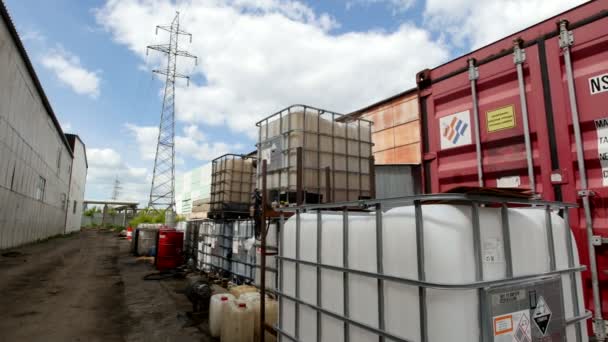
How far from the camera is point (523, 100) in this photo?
3.29 meters

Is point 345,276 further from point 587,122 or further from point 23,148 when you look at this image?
point 23,148

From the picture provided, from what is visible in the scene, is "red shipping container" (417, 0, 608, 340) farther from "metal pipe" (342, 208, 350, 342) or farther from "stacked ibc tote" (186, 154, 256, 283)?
"stacked ibc tote" (186, 154, 256, 283)

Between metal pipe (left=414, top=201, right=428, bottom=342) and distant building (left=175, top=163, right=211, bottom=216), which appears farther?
distant building (left=175, top=163, right=211, bottom=216)

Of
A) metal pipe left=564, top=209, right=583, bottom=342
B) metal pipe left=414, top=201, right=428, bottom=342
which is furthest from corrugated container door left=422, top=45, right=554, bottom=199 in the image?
metal pipe left=414, top=201, right=428, bottom=342

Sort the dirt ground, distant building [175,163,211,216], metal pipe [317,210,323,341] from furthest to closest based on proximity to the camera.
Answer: distant building [175,163,211,216] → the dirt ground → metal pipe [317,210,323,341]

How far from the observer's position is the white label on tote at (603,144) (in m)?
2.72

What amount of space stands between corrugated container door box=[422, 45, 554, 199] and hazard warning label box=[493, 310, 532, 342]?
1.46 m

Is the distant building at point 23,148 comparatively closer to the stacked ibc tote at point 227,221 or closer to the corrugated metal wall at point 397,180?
the stacked ibc tote at point 227,221

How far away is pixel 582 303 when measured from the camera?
2.51 metres

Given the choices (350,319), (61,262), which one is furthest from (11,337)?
(61,262)

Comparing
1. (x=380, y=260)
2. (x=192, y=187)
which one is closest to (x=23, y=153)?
(x=380, y=260)

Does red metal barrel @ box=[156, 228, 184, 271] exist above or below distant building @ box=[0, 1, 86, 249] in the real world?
below

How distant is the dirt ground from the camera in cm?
531

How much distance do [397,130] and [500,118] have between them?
1355 centimetres
